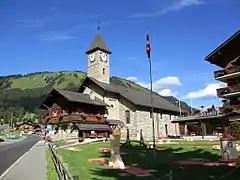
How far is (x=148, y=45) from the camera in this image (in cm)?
2322

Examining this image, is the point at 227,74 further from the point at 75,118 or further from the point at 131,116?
Result: the point at 75,118

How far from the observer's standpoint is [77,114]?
45000 mm

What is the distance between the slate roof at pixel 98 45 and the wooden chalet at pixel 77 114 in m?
10.3

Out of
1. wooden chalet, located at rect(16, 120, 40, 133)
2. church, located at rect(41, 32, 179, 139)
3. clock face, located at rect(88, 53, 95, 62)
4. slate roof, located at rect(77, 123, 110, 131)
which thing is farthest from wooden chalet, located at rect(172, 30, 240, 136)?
wooden chalet, located at rect(16, 120, 40, 133)

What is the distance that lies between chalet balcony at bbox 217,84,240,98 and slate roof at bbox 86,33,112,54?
26.8 metres

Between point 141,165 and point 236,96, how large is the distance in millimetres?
21957

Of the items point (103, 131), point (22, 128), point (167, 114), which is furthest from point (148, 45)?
point (22, 128)

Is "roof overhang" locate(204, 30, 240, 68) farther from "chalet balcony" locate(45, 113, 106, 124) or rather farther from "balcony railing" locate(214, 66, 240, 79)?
"chalet balcony" locate(45, 113, 106, 124)

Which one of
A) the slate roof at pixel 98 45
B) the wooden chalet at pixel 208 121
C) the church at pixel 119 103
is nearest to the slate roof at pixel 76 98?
the church at pixel 119 103

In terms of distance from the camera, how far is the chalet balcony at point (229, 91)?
112 ft

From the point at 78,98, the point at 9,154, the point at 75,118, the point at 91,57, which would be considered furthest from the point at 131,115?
the point at 9,154

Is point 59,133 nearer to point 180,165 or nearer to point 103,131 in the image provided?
point 103,131

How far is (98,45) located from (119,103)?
1251 centimetres

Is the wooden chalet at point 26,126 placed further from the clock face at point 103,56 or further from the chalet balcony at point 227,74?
the chalet balcony at point 227,74
